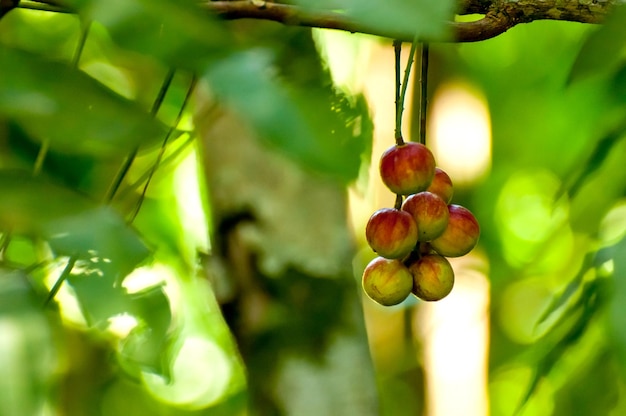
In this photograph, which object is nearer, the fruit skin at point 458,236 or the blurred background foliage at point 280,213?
the blurred background foliage at point 280,213

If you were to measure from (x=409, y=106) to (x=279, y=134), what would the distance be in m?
1.77

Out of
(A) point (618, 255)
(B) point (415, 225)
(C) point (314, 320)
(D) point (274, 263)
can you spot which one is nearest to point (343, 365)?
(C) point (314, 320)

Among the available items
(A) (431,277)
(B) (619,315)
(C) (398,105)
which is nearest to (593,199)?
(A) (431,277)

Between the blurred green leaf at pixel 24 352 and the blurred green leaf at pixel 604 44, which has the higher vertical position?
the blurred green leaf at pixel 604 44

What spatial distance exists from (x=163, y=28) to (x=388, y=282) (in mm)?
367

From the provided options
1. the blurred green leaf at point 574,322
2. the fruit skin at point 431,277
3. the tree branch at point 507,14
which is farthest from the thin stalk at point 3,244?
the blurred green leaf at point 574,322

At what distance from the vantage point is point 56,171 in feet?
3.66

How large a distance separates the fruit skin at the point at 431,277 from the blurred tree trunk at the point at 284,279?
598mm

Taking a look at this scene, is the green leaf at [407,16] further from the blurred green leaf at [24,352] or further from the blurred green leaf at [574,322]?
the blurred green leaf at [574,322]

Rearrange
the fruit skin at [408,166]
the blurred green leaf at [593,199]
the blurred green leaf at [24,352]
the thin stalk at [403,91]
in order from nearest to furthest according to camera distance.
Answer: the blurred green leaf at [24,352] < the thin stalk at [403,91] < the fruit skin at [408,166] < the blurred green leaf at [593,199]

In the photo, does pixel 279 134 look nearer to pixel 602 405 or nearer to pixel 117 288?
pixel 117 288

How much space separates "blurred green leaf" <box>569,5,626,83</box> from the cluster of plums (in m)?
0.17

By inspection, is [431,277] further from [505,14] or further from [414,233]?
[505,14]

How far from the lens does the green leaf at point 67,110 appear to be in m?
0.46
